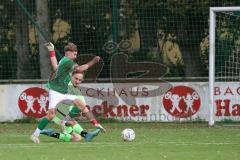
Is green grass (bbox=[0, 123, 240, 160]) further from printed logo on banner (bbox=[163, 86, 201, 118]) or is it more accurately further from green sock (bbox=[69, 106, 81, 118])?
printed logo on banner (bbox=[163, 86, 201, 118])

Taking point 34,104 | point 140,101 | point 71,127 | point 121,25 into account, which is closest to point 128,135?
point 71,127

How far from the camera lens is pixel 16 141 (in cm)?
1761

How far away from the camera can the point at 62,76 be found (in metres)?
17.2

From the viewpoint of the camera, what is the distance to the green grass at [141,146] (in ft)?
45.1

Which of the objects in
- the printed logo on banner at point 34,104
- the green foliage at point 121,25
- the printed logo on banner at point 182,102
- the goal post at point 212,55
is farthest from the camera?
the green foliage at point 121,25

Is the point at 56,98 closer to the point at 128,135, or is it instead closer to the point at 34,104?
the point at 128,135

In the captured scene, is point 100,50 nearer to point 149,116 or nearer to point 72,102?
point 149,116

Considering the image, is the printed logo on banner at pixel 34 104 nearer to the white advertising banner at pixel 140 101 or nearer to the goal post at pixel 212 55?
the white advertising banner at pixel 140 101

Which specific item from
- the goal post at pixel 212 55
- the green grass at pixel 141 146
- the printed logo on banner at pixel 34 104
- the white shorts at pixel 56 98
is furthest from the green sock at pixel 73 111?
the printed logo on banner at pixel 34 104

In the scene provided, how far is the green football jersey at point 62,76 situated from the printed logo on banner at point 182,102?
8013mm

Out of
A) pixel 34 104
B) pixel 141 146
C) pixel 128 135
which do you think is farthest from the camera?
pixel 34 104

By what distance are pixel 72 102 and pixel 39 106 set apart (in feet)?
25.0

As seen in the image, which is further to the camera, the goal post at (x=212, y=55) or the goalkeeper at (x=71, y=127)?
the goal post at (x=212, y=55)

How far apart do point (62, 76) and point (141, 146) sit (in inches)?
97.9
